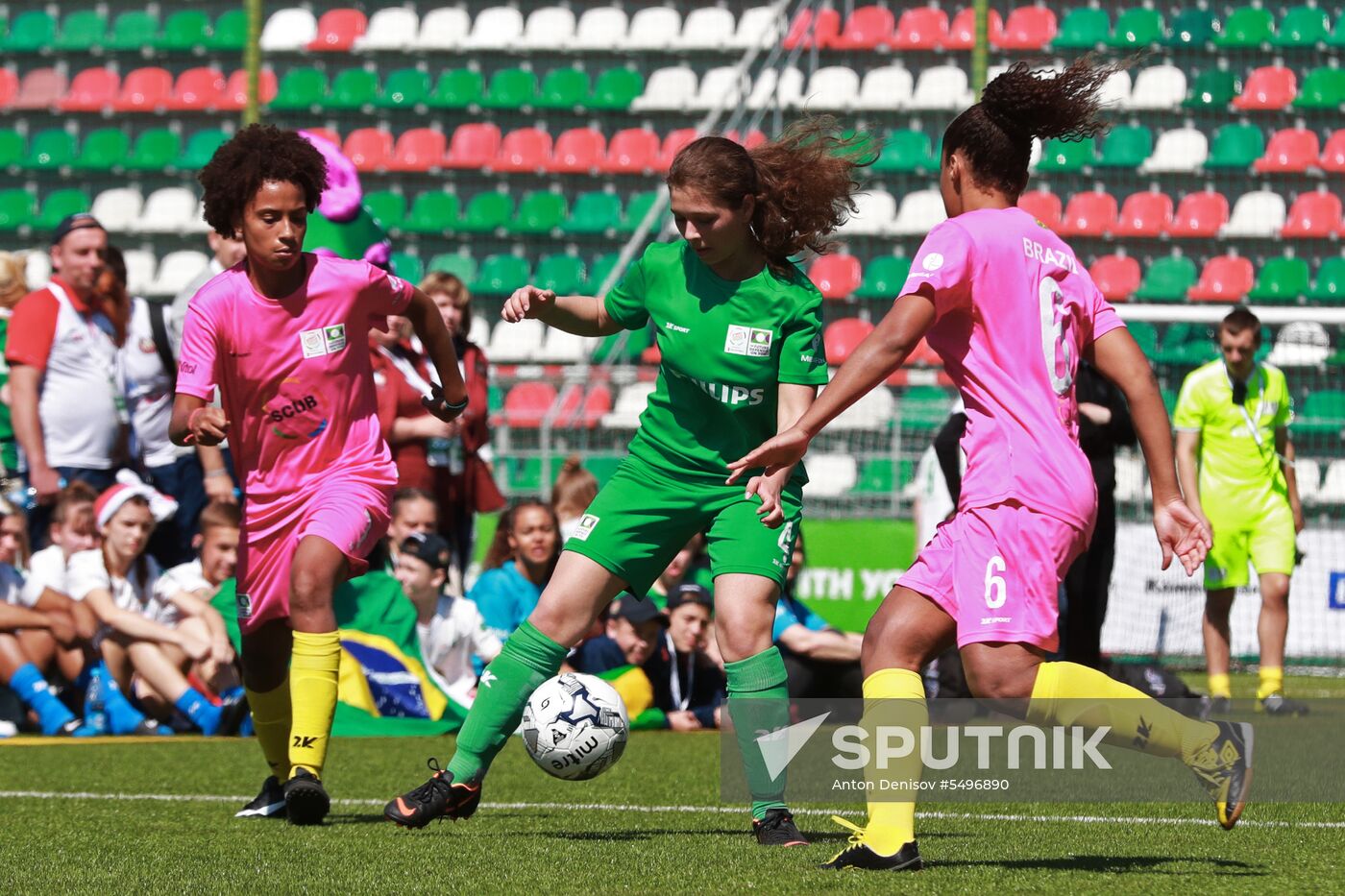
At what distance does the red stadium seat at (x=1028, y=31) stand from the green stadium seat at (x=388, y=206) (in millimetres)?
5918

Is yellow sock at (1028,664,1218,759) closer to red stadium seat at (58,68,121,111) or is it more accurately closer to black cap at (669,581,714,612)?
black cap at (669,581,714,612)

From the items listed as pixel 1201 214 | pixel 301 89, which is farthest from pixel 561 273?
pixel 1201 214

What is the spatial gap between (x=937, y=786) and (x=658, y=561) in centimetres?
194

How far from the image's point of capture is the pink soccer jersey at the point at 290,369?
5.38 meters

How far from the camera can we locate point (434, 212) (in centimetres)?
1802

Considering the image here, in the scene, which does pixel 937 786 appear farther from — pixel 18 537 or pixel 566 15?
pixel 566 15

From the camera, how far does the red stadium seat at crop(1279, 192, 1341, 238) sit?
52.5ft

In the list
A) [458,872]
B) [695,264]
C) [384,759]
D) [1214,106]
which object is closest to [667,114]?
[1214,106]

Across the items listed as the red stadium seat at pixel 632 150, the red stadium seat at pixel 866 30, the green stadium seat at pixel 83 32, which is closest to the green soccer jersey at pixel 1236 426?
the red stadium seat at pixel 866 30

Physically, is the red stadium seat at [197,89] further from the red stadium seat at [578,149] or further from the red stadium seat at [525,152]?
the red stadium seat at [578,149]

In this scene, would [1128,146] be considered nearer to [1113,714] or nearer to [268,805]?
[268,805]

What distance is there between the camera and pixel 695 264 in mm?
5012

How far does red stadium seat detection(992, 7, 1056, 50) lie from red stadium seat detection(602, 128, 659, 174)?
138 inches

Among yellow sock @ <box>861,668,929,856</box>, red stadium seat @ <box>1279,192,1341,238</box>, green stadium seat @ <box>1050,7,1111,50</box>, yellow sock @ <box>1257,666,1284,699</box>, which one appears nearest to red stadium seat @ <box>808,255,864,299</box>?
green stadium seat @ <box>1050,7,1111,50</box>
